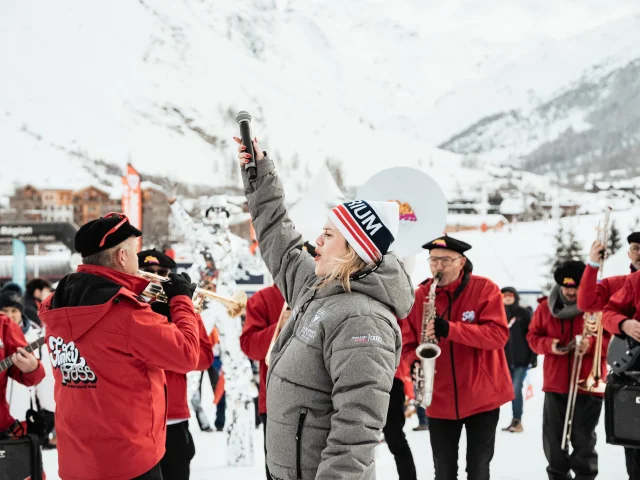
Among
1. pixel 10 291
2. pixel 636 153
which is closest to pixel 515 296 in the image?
→ pixel 10 291

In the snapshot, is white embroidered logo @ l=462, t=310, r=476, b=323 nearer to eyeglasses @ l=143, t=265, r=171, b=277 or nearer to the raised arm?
eyeglasses @ l=143, t=265, r=171, b=277

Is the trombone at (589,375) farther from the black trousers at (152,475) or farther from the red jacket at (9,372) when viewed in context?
the red jacket at (9,372)

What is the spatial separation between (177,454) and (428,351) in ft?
5.24

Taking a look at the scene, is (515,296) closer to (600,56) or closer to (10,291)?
(10,291)

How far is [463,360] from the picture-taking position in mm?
4539

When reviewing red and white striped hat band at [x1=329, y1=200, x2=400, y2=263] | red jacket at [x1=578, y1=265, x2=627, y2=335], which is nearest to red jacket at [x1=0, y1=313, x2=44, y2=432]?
red and white striped hat band at [x1=329, y1=200, x2=400, y2=263]

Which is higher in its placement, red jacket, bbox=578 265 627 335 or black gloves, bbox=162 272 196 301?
black gloves, bbox=162 272 196 301

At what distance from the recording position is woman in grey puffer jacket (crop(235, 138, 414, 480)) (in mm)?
2182

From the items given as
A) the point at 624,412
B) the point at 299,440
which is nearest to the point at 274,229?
the point at 299,440

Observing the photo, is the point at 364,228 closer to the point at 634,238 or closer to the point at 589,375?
the point at 634,238

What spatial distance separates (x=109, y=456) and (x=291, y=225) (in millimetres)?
1217

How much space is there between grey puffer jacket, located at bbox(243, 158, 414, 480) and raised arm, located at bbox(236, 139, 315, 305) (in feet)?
0.55

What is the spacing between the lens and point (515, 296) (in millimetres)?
9516

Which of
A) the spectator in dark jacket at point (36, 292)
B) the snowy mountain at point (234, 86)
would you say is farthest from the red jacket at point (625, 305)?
the snowy mountain at point (234, 86)
